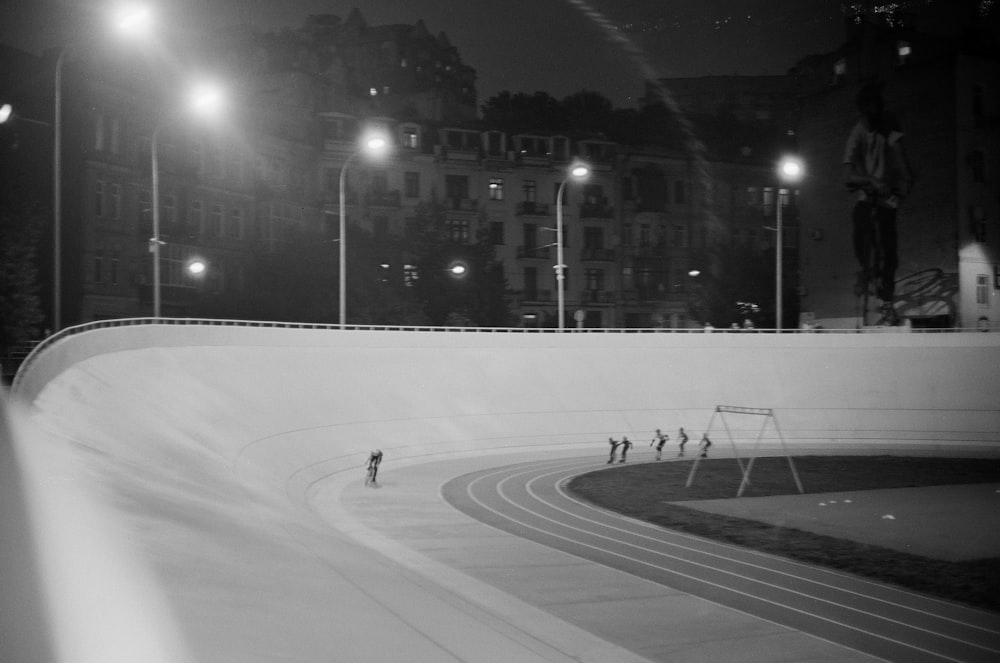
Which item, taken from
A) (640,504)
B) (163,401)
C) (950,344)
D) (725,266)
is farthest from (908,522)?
(725,266)

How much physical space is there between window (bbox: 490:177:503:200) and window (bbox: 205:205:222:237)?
21680 millimetres

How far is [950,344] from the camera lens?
49969 mm

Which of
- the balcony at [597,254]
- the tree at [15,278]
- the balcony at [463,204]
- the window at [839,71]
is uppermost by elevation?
the window at [839,71]

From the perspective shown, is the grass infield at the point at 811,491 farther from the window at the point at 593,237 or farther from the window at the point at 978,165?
the window at the point at 593,237

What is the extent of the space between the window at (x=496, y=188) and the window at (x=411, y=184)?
5969mm

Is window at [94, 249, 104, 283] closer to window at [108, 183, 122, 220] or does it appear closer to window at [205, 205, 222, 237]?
window at [108, 183, 122, 220]

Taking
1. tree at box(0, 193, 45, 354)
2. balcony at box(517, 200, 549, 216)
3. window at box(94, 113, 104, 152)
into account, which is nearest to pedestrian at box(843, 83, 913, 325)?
balcony at box(517, 200, 549, 216)

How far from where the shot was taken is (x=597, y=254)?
232 feet

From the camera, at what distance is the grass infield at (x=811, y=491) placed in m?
18.7

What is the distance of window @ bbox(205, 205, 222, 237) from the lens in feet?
175

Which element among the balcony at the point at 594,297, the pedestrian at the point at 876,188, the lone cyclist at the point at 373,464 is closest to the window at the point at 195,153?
the lone cyclist at the point at 373,464

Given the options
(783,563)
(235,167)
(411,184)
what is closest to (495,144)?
(411,184)

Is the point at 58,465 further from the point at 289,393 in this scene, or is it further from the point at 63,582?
the point at 289,393

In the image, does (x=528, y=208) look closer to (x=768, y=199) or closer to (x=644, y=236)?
(x=644, y=236)
